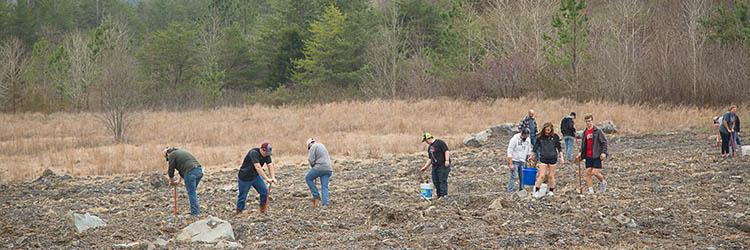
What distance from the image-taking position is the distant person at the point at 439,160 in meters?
15.2

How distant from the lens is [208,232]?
1202 centimetres

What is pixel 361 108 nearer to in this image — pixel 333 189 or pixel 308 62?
pixel 308 62

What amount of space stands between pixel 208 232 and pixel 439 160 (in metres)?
4.87

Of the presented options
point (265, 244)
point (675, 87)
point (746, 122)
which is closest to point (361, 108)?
point (675, 87)

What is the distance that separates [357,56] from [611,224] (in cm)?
4755

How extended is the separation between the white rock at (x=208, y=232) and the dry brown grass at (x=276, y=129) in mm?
13358

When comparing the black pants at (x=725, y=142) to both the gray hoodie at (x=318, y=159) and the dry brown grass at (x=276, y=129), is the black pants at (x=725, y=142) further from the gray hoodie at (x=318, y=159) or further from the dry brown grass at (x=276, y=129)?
the gray hoodie at (x=318, y=159)

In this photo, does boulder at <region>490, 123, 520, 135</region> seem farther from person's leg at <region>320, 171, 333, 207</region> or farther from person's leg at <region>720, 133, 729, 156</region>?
person's leg at <region>320, 171, 333, 207</region>

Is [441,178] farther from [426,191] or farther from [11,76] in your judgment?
[11,76]

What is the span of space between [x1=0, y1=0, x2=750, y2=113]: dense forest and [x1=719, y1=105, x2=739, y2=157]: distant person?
19440mm

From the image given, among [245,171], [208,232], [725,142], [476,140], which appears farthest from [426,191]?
[476,140]

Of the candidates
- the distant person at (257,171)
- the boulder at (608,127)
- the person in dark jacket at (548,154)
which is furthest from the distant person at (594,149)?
the boulder at (608,127)

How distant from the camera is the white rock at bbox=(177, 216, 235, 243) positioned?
468 inches

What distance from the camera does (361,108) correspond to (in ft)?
137
